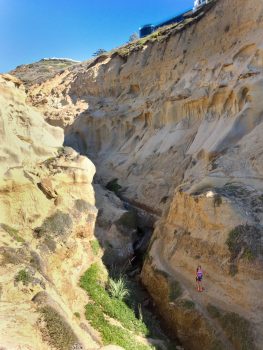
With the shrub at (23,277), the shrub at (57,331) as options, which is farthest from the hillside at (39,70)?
the shrub at (57,331)

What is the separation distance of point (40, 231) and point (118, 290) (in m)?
3.26

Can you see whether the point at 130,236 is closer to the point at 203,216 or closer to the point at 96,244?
the point at 96,244

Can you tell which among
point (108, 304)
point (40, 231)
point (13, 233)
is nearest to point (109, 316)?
point (108, 304)

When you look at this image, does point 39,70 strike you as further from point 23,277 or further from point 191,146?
point 23,277

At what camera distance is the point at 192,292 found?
496 inches

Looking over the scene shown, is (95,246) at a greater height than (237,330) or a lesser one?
greater

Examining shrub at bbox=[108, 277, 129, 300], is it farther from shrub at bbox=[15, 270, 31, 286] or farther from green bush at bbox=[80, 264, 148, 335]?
shrub at bbox=[15, 270, 31, 286]

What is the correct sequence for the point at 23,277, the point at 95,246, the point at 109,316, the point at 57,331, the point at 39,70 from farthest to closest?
the point at 39,70, the point at 95,246, the point at 109,316, the point at 23,277, the point at 57,331

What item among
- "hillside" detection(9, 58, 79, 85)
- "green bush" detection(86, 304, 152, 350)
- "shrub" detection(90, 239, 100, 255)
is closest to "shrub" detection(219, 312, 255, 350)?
"green bush" detection(86, 304, 152, 350)

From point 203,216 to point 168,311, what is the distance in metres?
3.24

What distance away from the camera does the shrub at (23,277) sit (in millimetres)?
10266

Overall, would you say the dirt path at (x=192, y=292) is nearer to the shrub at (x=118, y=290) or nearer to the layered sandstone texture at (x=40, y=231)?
the shrub at (x=118, y=290)

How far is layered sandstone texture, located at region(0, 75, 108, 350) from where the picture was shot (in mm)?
8852

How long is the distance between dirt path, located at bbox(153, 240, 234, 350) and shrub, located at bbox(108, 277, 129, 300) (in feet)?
4.65
